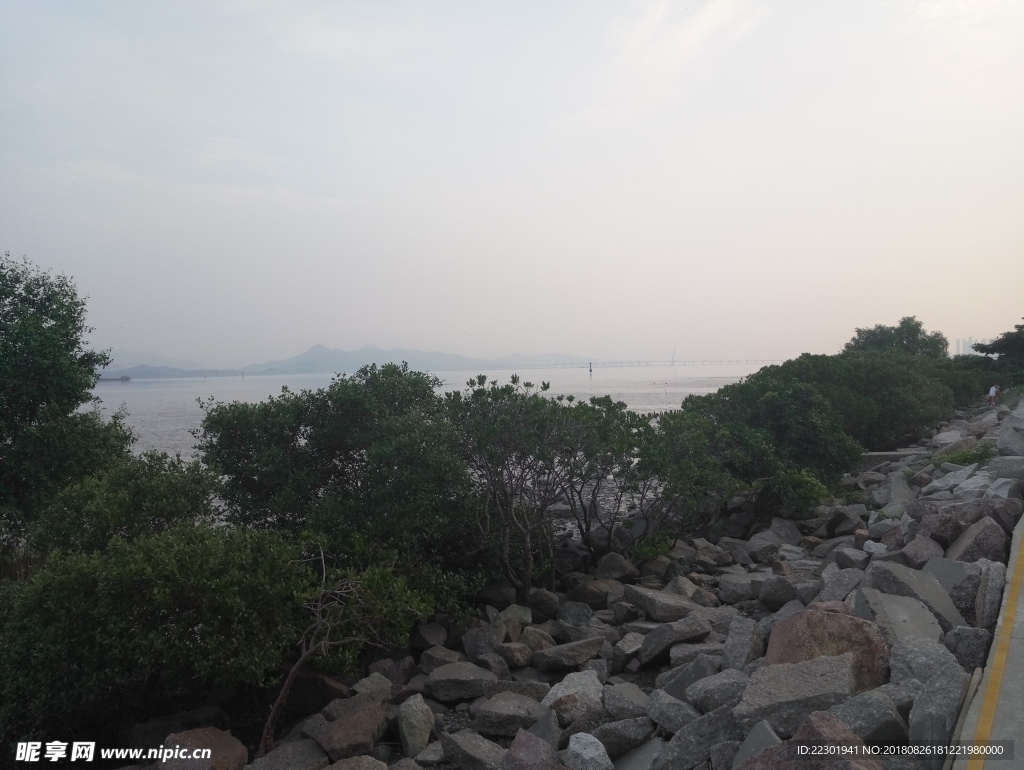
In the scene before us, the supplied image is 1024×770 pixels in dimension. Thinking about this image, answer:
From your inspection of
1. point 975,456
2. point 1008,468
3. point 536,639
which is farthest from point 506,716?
point 975,456

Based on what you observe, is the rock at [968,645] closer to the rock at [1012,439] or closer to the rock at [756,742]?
the rock at [756,742]

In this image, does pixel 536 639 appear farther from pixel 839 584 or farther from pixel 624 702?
pixel 839 584

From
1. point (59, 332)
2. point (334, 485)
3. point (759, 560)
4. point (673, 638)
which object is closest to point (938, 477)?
point (759, 560)

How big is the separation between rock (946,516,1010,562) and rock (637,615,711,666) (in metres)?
3.33

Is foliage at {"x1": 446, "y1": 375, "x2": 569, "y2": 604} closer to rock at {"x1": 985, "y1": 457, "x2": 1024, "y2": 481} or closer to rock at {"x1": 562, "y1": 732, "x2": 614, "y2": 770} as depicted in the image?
rock at {"x1": 562, "y1": 732, "x2": 614, "y2": 770}

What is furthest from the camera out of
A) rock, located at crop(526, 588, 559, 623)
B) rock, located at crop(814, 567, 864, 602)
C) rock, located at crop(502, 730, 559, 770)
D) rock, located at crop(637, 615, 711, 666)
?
rock, located at crop(526, 588, 559, 623)

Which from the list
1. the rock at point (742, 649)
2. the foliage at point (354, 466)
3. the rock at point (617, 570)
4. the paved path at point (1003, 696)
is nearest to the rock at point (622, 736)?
the rock at point (742, 649)

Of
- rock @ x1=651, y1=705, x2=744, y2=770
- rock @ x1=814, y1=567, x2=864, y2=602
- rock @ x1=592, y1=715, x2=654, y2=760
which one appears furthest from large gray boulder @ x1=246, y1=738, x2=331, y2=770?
rock @ x1=814, y1=567, x2=864, y2=602

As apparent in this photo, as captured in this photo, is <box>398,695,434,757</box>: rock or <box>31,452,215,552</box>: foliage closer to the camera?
<box>398,695,434,757</box>: rock

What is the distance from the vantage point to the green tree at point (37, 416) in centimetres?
1412

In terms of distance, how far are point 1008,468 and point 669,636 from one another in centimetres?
714

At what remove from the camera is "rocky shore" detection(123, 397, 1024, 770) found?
597 cm

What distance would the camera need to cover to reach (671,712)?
24.8 feet

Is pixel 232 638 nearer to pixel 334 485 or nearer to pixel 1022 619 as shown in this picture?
pixel 334 485
